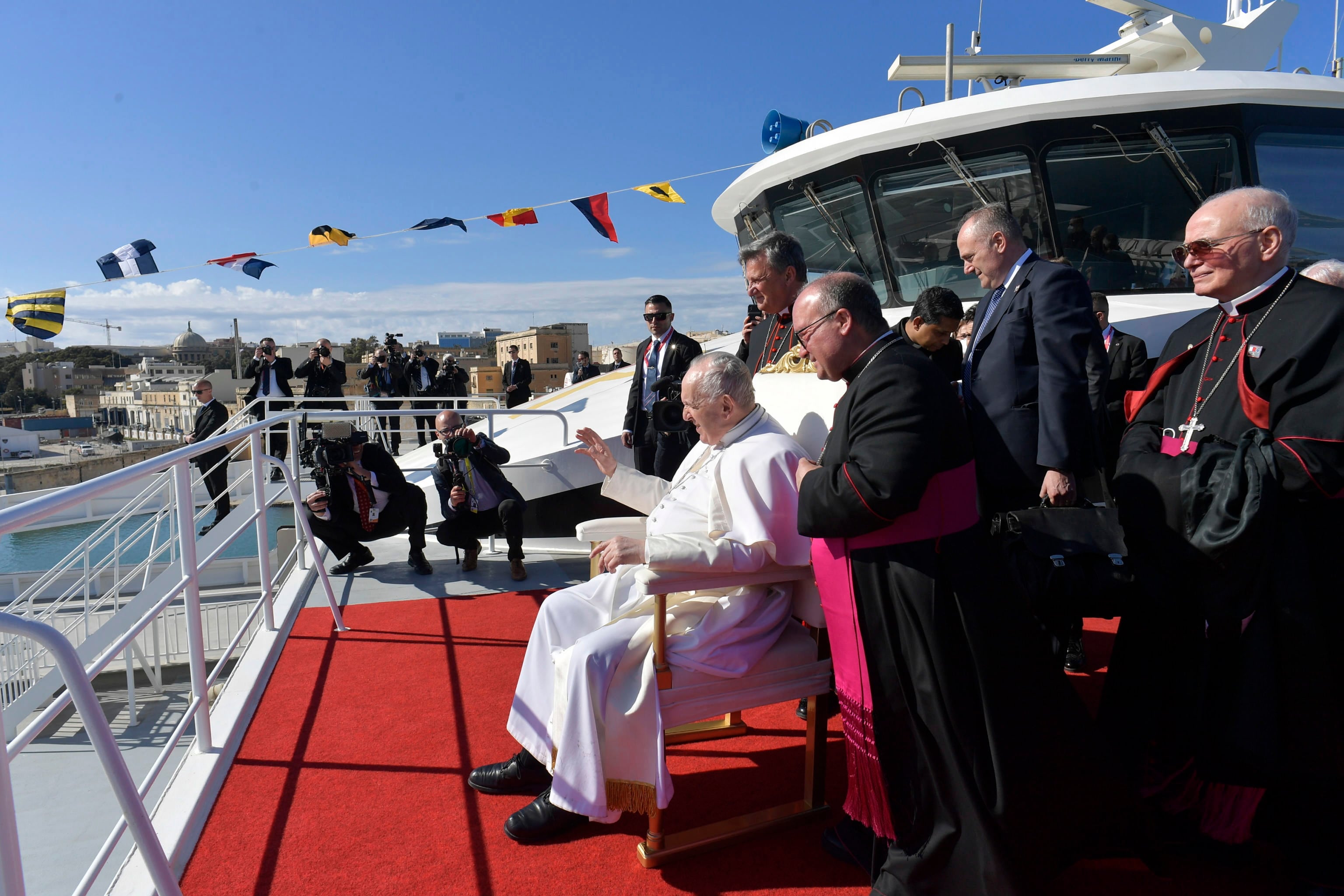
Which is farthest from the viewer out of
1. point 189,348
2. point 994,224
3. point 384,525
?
point 189,348

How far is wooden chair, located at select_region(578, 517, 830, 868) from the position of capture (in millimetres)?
2074

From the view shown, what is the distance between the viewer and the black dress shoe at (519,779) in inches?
96.0

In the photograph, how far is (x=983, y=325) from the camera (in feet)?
9.09

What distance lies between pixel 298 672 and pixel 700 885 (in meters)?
2.28

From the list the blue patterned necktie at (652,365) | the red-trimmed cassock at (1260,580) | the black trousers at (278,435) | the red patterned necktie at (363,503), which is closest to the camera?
the red-trimmed cassock at (1260,580)

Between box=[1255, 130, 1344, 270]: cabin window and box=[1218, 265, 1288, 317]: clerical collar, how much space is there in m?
3.78

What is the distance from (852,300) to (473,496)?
13.0 ft

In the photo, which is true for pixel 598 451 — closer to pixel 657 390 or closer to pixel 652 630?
pixel 652 630

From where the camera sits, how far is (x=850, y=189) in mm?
5754

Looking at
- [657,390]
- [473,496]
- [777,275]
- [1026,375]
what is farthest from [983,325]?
[473,496]

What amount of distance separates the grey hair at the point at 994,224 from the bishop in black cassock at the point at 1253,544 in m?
0.77

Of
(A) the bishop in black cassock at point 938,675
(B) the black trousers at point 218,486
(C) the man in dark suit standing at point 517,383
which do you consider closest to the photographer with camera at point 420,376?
(C) the man in dark suit standing at point 517,383

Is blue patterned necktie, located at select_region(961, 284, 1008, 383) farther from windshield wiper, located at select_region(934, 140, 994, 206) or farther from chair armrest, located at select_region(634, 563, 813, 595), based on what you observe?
windshield wiper, located at select_region(934, 140, 994, 206)

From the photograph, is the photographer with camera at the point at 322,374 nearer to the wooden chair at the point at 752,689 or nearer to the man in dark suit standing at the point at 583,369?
the man in dark suit standing at the point at 583,369
